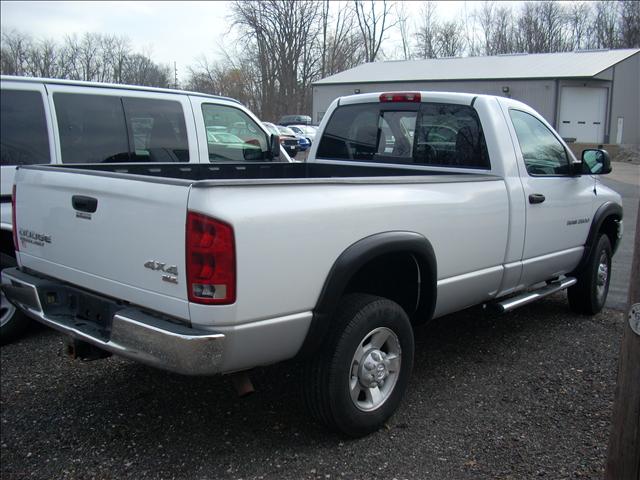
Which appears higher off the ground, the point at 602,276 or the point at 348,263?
the point at 348,263

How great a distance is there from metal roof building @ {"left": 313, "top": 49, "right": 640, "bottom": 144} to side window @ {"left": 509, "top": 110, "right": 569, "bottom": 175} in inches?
1135

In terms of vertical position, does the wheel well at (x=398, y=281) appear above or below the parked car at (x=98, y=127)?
below

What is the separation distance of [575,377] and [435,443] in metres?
1.49

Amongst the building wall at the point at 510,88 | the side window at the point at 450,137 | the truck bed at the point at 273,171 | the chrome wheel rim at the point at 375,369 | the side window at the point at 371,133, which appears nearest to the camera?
the chrome wheel rim at the point at 375,369

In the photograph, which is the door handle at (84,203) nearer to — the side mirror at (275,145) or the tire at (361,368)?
the tire at (361,368)

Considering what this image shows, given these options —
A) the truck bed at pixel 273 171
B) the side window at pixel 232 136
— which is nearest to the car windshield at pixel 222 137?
the side window at pixel 232 136

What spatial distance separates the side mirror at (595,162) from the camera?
5.11 metres

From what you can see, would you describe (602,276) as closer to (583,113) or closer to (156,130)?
(156,130)

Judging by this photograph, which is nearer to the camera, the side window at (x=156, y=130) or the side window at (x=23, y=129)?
the side window at (x=23, y=129)

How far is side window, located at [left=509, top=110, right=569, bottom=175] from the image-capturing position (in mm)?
4754

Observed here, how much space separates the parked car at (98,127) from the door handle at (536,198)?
303 centimetres

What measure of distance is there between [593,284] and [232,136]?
383 cm

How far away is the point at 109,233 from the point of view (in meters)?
3.05

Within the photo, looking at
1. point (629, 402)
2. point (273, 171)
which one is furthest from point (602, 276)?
point (629, 402)
